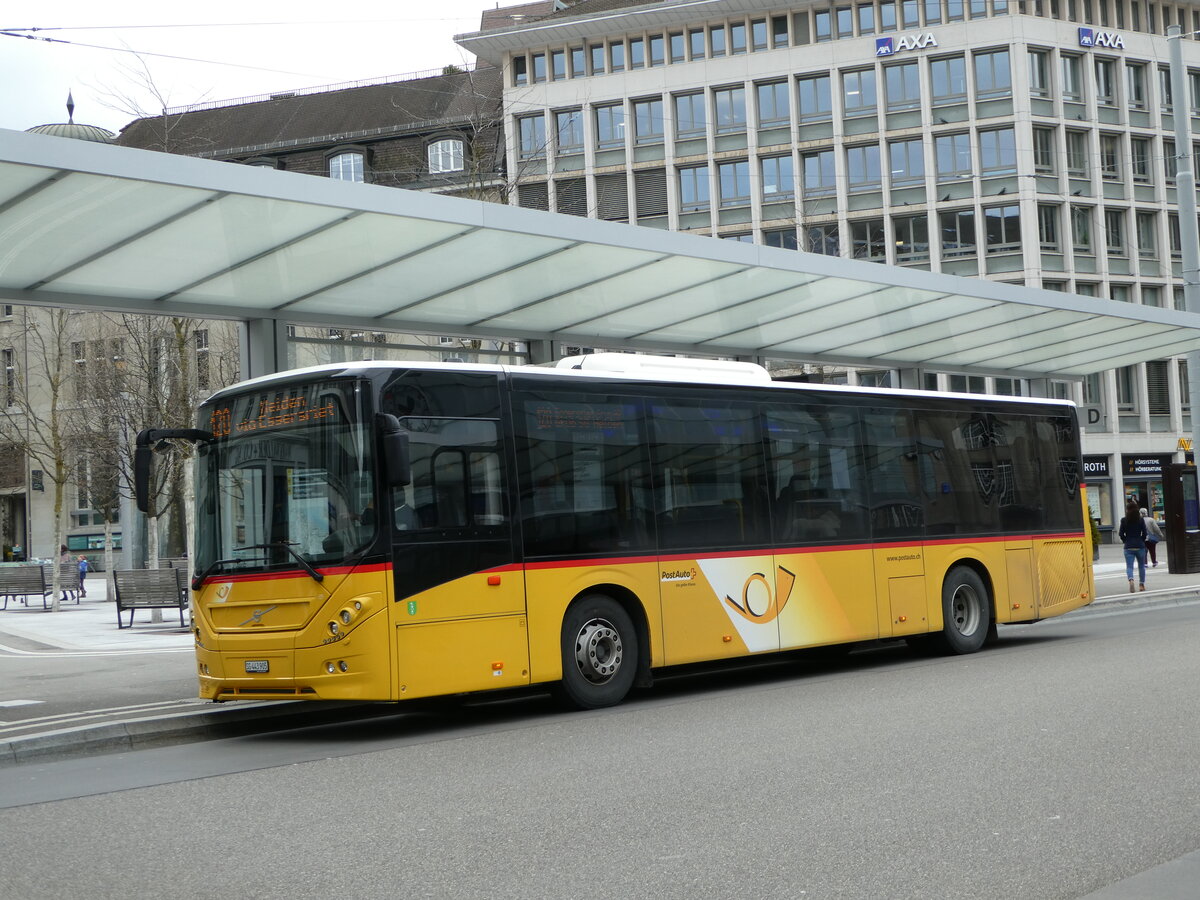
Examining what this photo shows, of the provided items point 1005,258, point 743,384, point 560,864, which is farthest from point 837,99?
point 560,864

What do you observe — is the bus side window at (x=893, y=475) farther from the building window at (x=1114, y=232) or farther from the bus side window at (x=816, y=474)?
the building window at (x=1114, y=232)

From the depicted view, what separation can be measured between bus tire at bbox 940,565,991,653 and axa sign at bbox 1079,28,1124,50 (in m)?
48.6

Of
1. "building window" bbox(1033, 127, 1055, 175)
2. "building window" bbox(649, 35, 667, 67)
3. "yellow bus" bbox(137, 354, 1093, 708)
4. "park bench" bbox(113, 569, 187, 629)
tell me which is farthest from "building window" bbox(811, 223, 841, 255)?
"yellow bus" bbox(137, 354, 1093, 708)

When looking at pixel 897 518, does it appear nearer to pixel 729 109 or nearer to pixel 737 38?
pixel 729 109

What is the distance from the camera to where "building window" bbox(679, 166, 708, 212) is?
61062mm

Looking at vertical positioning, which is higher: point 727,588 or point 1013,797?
point 727,588

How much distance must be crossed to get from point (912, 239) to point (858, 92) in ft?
21.7

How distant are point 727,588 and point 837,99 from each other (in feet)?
163

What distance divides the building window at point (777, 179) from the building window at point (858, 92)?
10.6ft

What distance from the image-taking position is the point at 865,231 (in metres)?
59.8

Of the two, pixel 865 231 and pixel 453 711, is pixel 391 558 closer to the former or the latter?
pixel 453 711

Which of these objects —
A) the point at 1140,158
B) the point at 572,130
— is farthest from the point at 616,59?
the point at 1140,158

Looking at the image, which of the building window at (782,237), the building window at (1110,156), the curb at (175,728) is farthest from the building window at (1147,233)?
the curb at (175,728)

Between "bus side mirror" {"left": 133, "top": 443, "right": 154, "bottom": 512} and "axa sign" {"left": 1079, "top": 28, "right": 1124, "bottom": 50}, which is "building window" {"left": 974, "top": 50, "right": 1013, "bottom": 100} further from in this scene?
"bus side mirror" {"left": 133, "top": 443, "right": 154, "bottom": 512}
